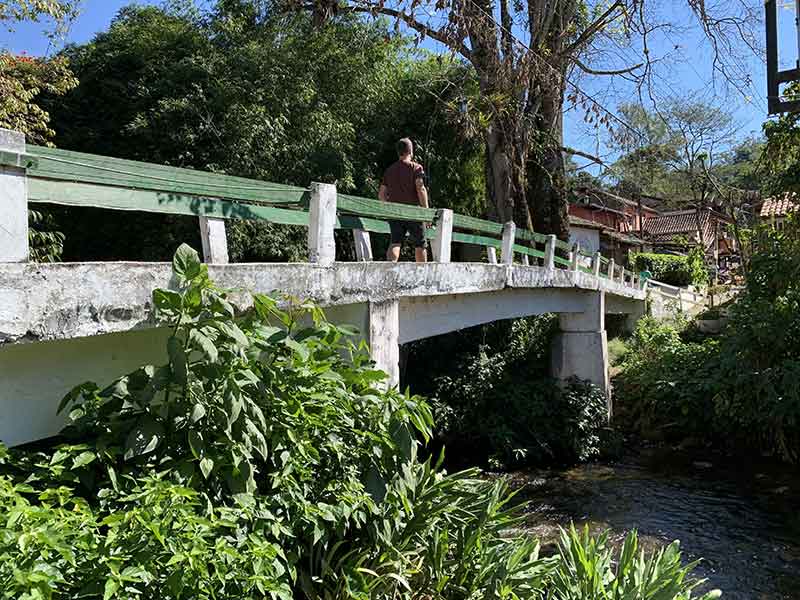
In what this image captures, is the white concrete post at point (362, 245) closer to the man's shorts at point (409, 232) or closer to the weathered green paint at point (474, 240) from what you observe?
the man's shorts at point (409, 232)

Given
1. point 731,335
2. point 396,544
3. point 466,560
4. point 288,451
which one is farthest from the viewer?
point 731,335

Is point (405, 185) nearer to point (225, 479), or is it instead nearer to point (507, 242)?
point (507, 242)

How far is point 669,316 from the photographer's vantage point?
2227 centimetres

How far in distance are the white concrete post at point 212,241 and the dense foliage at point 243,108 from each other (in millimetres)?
Result: 11407

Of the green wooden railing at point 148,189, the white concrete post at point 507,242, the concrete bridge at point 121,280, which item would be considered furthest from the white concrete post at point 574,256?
the green wooden railing at point 148,189

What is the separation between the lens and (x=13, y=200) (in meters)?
3.03

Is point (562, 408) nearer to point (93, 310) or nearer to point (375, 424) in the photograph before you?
point (375, 424)

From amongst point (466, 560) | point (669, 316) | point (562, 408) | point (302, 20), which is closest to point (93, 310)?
point (466, 560)

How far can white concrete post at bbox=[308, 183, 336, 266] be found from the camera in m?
5.17

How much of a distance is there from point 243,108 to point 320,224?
1238 cm

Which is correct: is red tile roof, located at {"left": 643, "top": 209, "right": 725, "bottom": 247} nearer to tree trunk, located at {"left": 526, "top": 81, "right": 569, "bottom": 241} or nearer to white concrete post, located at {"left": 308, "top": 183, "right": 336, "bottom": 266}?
tree trunk, located at {"left": 526, "top": 81, "right": 569, "bottom": 241}

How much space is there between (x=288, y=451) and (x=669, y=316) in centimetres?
2079

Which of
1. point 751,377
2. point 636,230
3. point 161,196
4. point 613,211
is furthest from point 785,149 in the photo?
point 636,230

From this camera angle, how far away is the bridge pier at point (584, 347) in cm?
1489
